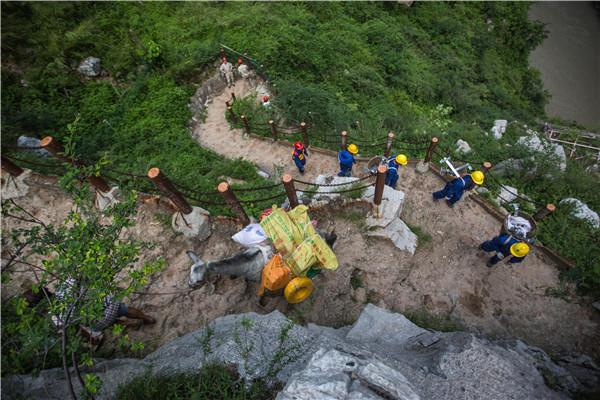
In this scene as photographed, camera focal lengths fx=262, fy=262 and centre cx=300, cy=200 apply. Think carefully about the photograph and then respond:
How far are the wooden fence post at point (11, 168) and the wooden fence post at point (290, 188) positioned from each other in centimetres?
576

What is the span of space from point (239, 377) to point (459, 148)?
9.40 meters

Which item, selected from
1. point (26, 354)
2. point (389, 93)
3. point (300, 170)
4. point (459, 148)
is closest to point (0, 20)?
point (300, 170)

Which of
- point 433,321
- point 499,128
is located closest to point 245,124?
point 433,321

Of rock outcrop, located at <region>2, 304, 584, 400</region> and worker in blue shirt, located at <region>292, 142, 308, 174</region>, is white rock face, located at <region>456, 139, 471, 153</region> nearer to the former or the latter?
worker in blue shirt, located at <region>292, 142, 308, 174</region>

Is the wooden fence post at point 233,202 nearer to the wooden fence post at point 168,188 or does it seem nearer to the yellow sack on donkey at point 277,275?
the wooden fence post at point 168,188

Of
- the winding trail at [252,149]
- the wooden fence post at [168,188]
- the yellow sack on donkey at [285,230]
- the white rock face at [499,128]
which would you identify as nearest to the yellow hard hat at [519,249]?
the yellow sack on donkey at [285,230]

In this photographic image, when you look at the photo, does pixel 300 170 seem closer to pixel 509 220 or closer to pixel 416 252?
pixel 416 252

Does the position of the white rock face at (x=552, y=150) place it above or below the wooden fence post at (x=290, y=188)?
above

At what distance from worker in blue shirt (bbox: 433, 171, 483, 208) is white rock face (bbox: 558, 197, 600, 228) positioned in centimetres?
333

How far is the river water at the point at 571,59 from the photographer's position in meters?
14.1

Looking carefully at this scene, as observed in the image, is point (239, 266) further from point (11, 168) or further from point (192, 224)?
point (11, 168)

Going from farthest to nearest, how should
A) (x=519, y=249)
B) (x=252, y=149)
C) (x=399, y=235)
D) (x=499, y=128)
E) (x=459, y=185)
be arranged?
1. (x=499, y=128)
2. (x=252, y=149)
3. (x=459, y=185)
4. (x=399, y=235)
5. (x=519, y=249)

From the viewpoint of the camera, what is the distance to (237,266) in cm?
489

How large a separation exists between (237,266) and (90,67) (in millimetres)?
8933
